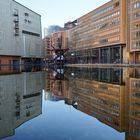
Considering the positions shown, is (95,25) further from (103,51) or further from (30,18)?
(30,18)

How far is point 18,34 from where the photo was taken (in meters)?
114

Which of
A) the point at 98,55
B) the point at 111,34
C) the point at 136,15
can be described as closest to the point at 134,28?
the point at 136,15

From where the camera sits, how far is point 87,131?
9352mm

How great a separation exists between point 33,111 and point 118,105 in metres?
4.45

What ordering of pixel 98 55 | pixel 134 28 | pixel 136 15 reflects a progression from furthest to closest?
pixel 98 55 → pixel 134 28 → pixel 136 15

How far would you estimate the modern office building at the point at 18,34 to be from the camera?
3971 inches

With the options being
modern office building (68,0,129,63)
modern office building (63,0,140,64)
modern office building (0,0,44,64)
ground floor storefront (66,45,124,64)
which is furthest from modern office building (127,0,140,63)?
modern office building (0,0,44,64)

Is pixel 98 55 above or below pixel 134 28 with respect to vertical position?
below

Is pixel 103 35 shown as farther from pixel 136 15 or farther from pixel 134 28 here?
pixel 136 15

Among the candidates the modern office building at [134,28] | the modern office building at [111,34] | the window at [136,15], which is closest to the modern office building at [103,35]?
the modern office building at [111,34]

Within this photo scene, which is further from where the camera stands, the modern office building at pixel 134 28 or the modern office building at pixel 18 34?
the modern office building at pixel 18 34

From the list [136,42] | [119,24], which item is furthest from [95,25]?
[136,42]

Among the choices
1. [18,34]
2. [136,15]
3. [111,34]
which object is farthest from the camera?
[111,34]

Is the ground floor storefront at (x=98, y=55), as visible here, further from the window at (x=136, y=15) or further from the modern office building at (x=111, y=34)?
the window at (x=136, y=15)
